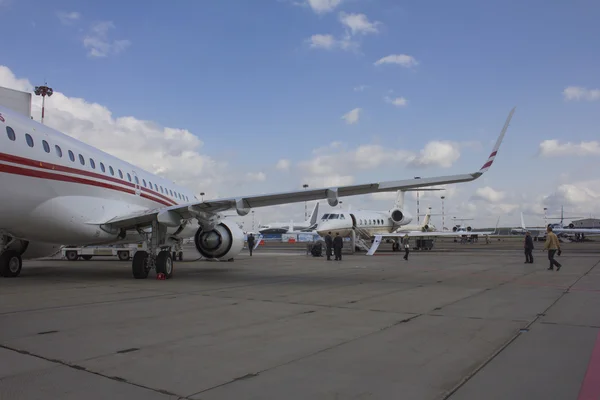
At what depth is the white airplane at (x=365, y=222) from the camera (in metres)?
32.3

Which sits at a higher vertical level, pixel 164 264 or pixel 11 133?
pixel 11 133

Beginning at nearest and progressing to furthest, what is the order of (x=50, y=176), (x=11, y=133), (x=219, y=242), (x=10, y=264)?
(x=11, y=133) → (x=50, y=176) → (x=10, y=264) → (x=219, y=242)

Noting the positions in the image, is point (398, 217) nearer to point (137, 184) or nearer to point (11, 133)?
point (137, 184)

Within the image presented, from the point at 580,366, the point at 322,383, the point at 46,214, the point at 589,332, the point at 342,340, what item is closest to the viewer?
the point at 322,383

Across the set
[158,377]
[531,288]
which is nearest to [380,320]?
[158,377]

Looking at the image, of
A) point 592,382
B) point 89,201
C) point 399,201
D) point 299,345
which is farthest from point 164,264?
point 399,201

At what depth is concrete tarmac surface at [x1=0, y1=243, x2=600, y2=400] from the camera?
3840 millimetres

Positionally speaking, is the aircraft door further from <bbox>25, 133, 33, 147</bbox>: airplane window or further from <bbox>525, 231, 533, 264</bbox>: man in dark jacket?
<bbox>525, 231, 533, 264</bbox>: man in dark jacket

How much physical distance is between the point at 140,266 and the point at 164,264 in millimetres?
824

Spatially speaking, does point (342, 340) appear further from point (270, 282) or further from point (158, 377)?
point (270, 282)

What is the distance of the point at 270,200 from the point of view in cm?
1252

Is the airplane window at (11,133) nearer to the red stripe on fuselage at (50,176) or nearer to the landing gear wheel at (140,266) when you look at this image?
the red stripe on fuselage at (50,176)

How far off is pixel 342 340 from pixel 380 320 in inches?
57.5

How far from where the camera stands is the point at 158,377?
161 inches
